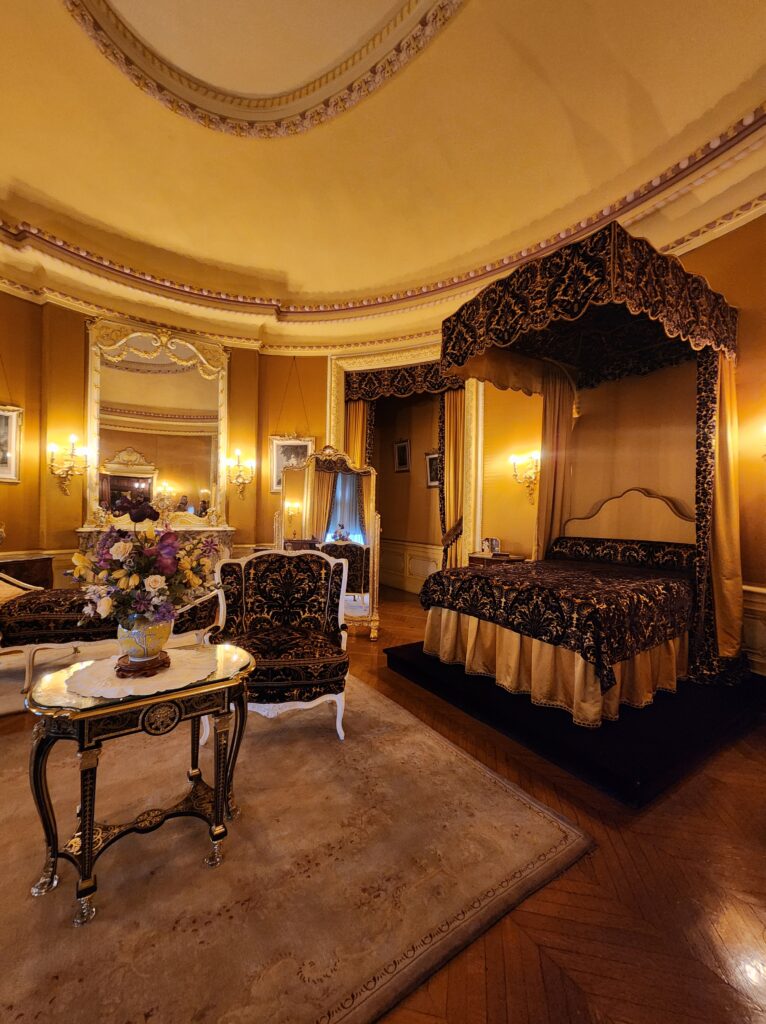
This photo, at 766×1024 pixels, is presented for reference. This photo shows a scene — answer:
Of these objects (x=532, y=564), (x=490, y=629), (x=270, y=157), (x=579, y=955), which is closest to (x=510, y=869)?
(x=579, y=955)

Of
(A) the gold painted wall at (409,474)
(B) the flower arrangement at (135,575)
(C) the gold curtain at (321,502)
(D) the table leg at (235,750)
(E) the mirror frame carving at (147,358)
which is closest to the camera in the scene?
(B) the flower arrangement at (135,575)

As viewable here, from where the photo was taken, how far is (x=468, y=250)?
233 inches

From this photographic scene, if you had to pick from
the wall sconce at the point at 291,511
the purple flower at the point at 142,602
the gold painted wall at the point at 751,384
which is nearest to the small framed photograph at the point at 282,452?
the wall sconce at the point at 291,511

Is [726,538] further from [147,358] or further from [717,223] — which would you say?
[147,358]

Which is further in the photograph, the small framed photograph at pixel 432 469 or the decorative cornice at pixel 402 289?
the small framed photograph at pixel 432 469

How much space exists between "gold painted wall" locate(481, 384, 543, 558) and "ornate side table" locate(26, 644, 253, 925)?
4616mm

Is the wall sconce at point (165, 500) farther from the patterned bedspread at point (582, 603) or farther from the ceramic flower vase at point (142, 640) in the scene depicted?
the ceramic flower vase at point (142, 640)

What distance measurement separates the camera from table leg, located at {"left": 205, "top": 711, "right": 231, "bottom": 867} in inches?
79.6

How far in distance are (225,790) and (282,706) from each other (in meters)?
0.69

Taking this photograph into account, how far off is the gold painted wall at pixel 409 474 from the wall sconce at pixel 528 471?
2093mm

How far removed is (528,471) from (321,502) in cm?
289

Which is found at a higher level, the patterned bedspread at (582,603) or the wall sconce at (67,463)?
the wall sconce at (67,463)

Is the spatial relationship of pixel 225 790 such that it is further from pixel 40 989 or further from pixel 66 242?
pixel 66 242

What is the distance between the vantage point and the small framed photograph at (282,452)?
7.39 m
